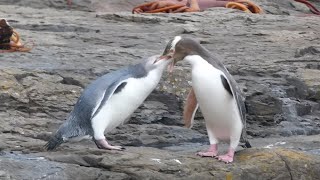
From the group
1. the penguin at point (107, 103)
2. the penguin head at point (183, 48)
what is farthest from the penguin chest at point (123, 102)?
the penguin head at point (183, 48)

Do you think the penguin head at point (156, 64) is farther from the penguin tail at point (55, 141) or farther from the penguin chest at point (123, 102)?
the penguin tail at point (55, 141)

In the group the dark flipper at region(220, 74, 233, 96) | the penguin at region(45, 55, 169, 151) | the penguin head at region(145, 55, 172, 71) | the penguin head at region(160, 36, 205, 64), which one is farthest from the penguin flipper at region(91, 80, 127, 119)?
the dark flipper at region(220, 74, 233, 96)

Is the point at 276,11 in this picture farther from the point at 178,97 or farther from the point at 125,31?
the point at 178,97

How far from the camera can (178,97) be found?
6.34 metres

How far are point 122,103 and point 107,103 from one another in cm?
9

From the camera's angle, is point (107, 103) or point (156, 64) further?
point (156, 64)

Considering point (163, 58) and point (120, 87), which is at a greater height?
point (163, 58)

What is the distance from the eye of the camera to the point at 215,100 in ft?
15.5

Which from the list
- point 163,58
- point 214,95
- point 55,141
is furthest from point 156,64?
point 55,141

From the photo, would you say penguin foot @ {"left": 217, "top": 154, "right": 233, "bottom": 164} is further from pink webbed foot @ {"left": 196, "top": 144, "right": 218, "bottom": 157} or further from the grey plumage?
the grey plumage

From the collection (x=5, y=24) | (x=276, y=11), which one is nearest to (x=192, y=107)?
(x=5, y=24)

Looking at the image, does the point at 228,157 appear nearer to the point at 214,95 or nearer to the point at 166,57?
the point at 214,95

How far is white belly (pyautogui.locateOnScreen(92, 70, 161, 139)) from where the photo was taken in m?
4.82

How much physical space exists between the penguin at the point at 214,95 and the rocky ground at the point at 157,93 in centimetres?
15
